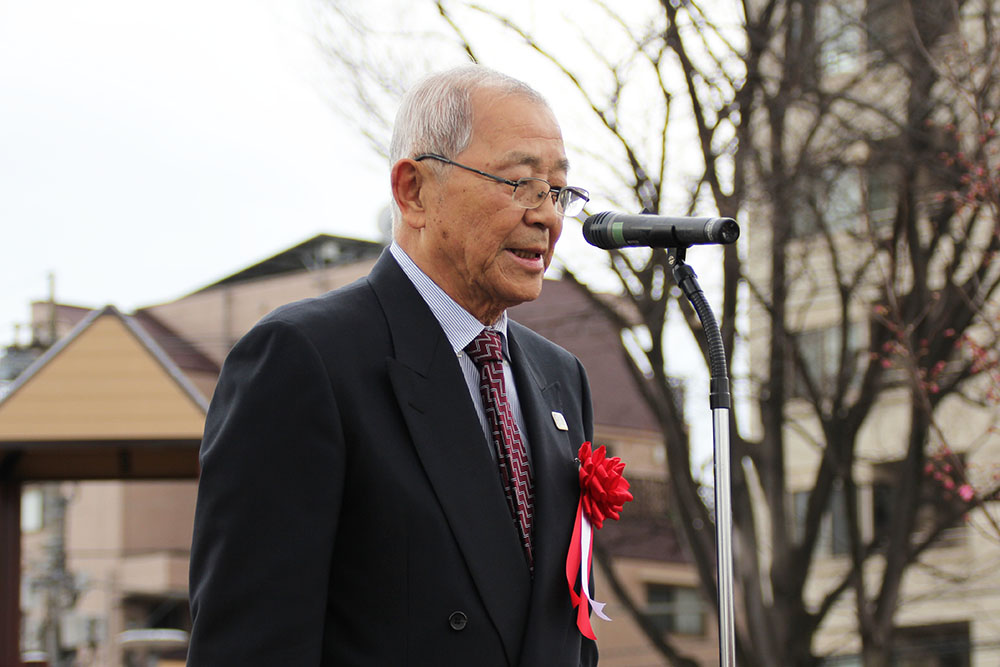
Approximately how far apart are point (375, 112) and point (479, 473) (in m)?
8.35


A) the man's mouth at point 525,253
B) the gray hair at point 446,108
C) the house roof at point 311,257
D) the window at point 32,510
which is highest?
the house roof at point 311,257

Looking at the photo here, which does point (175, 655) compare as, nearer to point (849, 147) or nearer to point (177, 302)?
point (849, 147)

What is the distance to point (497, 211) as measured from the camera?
2691 mm

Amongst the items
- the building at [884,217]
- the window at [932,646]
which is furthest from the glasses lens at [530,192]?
the window at [932,646]

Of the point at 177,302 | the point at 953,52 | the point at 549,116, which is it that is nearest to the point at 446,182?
the point at 549,116

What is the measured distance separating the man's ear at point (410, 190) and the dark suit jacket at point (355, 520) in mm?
264

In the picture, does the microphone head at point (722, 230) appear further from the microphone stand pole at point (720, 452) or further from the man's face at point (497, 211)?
the man's face at point (497, 211)

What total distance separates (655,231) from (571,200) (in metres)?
0.20

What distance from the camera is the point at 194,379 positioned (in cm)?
3450

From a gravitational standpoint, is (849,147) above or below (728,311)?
above

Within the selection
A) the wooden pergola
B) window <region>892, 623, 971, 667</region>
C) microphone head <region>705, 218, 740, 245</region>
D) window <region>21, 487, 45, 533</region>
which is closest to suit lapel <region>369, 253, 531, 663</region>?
microphone head <region>705, 218, 740, 245</region>

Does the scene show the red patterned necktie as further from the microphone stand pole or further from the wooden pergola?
the wooden pergola

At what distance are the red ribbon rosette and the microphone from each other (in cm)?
44

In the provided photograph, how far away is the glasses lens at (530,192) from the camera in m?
2.69
